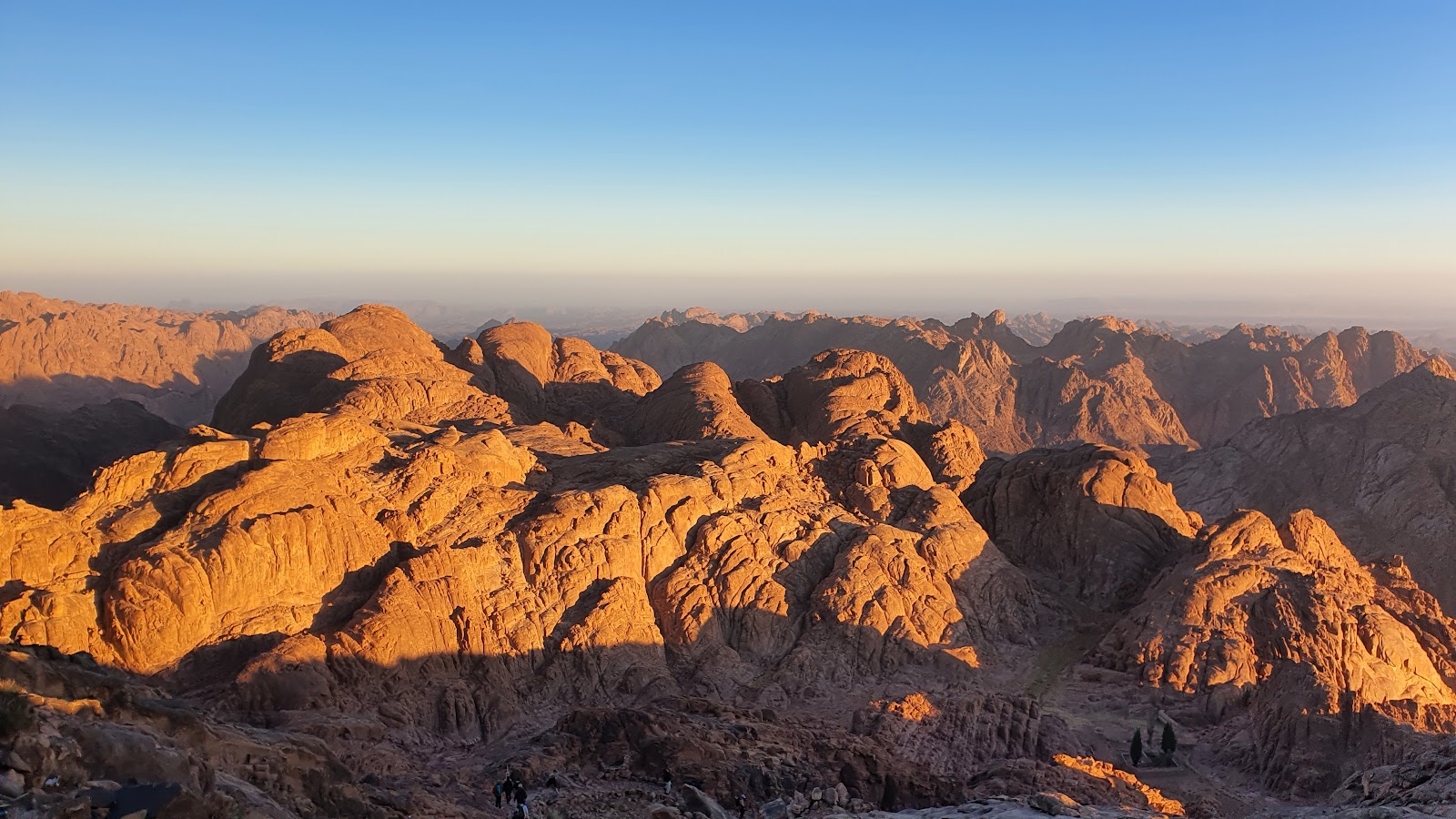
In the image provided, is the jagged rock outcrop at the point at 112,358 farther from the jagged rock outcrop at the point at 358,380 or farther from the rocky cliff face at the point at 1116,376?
the rocky cliff face at the point at 1116,376

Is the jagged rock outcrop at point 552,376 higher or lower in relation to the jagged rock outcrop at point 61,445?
higher

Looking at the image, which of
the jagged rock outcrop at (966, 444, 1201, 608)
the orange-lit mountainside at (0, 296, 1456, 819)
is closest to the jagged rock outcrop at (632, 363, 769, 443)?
the orange-lit mountainside at (0, 296, 1456, 819)

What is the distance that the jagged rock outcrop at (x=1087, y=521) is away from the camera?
47406 mm

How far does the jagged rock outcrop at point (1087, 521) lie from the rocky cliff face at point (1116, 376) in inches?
1855

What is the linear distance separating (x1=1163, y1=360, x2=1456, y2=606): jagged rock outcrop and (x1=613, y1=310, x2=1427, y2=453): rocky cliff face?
13352 millimetres

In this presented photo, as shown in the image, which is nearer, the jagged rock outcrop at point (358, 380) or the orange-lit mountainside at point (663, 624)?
the orange-lit mountainside at point (663, 624)

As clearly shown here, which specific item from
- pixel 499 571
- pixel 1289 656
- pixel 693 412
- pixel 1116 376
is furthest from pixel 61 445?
pixel 1116 376

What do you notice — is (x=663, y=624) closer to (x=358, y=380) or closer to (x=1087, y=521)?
(x=1087, y=521)

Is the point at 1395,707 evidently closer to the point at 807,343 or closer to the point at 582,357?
the point at 582,357

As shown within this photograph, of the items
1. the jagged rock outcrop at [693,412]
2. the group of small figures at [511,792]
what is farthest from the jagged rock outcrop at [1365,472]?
the group of small figures at [511,792]

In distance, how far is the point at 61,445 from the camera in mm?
59344

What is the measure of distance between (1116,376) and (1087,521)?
67761 mm

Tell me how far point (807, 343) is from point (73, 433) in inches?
3815

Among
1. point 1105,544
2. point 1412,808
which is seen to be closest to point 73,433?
point 1105,544
